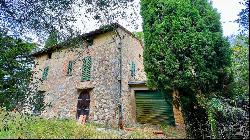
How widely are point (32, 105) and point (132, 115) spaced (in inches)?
300

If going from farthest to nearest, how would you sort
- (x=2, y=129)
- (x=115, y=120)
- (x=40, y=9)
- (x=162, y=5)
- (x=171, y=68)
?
(x=115, y=120), (x=162, y=5), (x=171, y=68), (x=40, y=9), (x=2, y=129)

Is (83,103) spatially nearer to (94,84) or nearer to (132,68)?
(94,84)

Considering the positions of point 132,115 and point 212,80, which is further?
point 132,115

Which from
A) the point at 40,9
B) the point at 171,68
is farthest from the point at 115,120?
the point at 40,9

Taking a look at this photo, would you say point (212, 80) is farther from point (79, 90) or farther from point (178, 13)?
point (79, 90)

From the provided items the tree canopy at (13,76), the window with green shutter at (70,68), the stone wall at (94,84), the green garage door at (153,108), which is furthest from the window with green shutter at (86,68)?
the tree canopy at (13,76)

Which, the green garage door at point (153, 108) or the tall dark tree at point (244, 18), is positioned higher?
the tall dark tree at point (244, 18)

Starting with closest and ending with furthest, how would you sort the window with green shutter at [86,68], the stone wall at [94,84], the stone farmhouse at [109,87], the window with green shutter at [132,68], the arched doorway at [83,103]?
the stone farmhouse at [109,87]
the stone wall at [94,84]
the arched doorway at [83,103]
the window with green shutter at [86,68]
the window with green shutter at [132,68]

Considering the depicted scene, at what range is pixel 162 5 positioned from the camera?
11.3 metres

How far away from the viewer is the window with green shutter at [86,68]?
17.0 meters

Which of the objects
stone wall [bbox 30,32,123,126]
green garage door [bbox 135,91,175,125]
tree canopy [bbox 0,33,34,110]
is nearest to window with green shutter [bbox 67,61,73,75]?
stone wall [bbox 30,32,123,126]

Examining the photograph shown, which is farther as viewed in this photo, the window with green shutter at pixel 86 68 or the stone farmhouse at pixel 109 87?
the window with green shutter at pixel 86 68

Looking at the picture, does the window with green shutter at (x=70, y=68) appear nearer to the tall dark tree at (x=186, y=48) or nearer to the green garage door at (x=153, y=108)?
the green garage door at (x=153, y=108)

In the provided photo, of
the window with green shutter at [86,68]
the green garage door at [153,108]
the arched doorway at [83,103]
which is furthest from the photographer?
the window with green shutter at [86,68]
